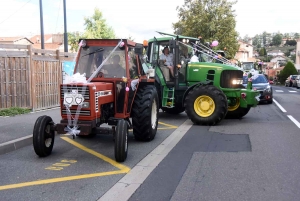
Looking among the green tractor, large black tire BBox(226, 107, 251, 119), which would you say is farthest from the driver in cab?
large black tire BBox(226, 107, 251, 119)

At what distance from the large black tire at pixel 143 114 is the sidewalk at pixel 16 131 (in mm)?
2507

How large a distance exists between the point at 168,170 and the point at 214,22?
28088 millimetres

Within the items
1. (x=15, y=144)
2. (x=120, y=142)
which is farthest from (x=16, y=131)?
(x=120, y=142)

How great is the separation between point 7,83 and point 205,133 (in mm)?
6647

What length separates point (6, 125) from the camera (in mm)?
9930

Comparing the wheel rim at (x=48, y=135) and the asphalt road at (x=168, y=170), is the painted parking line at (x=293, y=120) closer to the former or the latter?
the asphalt road at (x=168, y=170)

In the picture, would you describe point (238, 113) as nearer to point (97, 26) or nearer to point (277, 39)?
point (97, 26)

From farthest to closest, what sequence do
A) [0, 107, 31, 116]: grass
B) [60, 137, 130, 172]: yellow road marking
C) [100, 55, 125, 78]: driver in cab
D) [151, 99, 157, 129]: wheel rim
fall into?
[0, 107, 31, 116]: grass
[151, 99, 157, 129]: wheel rim
[100, 55, 125, 78]: driver in cab
[60, 137, 130, 172]: yellow road marking

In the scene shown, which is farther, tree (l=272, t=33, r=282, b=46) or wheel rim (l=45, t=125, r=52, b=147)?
tree (l=272, t=33, r=282, b=46)

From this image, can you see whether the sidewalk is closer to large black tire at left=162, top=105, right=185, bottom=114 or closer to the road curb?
the road curb

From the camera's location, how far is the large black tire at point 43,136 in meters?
6.84

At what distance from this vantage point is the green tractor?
1102 centimetres

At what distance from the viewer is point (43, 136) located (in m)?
6.91

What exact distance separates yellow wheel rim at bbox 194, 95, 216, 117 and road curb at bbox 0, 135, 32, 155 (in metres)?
5.05
